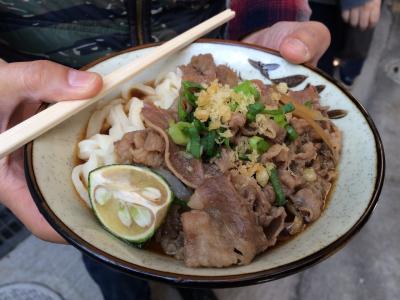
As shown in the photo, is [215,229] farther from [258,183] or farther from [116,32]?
[116,32]

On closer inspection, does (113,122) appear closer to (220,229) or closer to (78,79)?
(78,79)

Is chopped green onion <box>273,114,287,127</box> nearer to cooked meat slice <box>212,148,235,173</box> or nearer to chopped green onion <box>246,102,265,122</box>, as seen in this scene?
chopped green onion <box>246,102,265,122</box>

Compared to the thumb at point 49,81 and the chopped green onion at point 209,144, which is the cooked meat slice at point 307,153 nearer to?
the chopped green onion at point 209,144

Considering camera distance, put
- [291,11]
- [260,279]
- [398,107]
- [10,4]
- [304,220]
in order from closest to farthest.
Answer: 1. [260,279]
2. [304,220]
3. [10,4]
4. [291,11]
5. [398,107]

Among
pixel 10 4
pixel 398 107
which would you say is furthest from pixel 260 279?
pixel 398 107

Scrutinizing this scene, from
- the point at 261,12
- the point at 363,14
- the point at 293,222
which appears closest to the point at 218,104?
the point at 293,222

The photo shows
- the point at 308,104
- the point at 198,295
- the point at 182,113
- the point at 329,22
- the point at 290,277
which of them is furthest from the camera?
the point at 329,22
